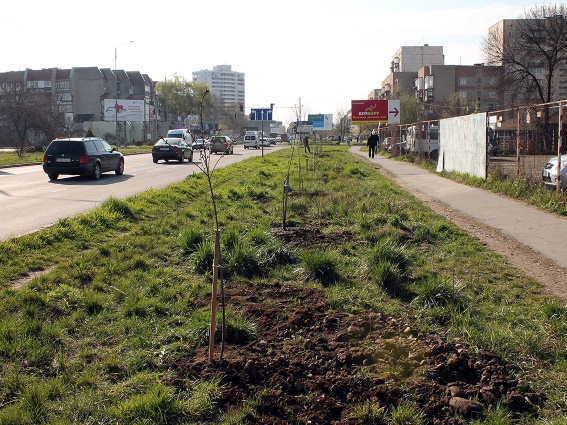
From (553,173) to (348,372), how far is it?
1201cm

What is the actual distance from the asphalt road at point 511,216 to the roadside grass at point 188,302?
2.98ft

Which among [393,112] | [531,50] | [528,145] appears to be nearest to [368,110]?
[393,112]

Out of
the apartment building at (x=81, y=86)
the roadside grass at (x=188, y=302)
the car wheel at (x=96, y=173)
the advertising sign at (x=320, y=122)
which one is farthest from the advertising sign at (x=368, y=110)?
the apartment building at (x=81, y=86)

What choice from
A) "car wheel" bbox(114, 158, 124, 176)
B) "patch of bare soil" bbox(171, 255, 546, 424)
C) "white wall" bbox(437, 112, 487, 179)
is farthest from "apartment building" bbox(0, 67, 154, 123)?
"patch of bare soil" bbox(171, 255, 546, 424)

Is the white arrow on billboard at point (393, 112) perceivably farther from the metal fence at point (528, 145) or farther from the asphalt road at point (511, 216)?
the metal fence at point (528, 145)

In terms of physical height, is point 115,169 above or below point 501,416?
above

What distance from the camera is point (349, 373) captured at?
432 centimetres

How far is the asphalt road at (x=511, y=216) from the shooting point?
889 centimetres

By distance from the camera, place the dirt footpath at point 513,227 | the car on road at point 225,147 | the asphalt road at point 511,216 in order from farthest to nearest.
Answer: the asphalt road at point 511,216 < the dirt footpath at point 513,227 < the car on road at point 225,147

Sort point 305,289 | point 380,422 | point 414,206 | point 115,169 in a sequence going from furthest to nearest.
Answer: point 115,169, point 414,206, point 305,289, point 380,422

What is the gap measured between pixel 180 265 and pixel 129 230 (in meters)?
3.09

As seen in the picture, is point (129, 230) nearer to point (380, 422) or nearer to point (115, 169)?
point (380, 422)

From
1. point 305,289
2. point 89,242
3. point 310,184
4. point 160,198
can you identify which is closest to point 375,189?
point 310,184

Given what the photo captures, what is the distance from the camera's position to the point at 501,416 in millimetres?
3627
